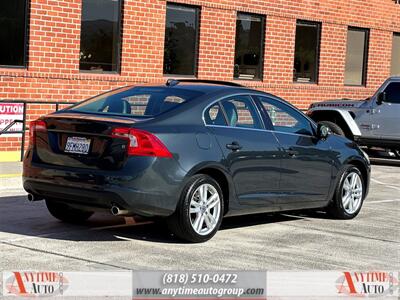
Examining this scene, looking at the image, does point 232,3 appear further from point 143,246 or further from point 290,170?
point 143,246

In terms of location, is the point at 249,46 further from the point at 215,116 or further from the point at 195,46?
the point at 215,116

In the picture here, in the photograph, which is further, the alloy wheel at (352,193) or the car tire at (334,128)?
the car tire at (334,128)

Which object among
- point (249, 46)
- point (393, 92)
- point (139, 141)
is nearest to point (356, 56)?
point (249, 46)

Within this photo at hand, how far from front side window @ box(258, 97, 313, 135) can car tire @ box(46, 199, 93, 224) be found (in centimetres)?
233

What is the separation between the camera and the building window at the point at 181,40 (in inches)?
725

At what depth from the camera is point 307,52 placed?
72.1ft

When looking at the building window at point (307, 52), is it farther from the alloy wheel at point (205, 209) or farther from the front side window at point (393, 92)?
the alloy wheel at point (205, 209)

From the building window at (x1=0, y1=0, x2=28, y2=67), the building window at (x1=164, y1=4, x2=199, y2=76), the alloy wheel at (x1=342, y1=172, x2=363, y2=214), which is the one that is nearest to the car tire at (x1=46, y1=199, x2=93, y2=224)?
the alloy wheel at (x1=342, y1=172, x2=363, y2=214)

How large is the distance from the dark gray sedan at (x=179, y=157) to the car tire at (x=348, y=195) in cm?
45

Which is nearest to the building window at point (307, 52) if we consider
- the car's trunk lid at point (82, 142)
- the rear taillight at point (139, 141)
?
the car's trunk lid at point (82, 142)

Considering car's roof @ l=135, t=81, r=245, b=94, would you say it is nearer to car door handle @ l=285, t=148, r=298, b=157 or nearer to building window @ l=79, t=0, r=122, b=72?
car door handle @ l=285, t=148, r=298, b=157

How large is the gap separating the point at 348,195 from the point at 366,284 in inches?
178

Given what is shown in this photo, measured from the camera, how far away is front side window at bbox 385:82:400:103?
59.4 ft

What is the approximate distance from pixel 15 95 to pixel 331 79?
981 cm
